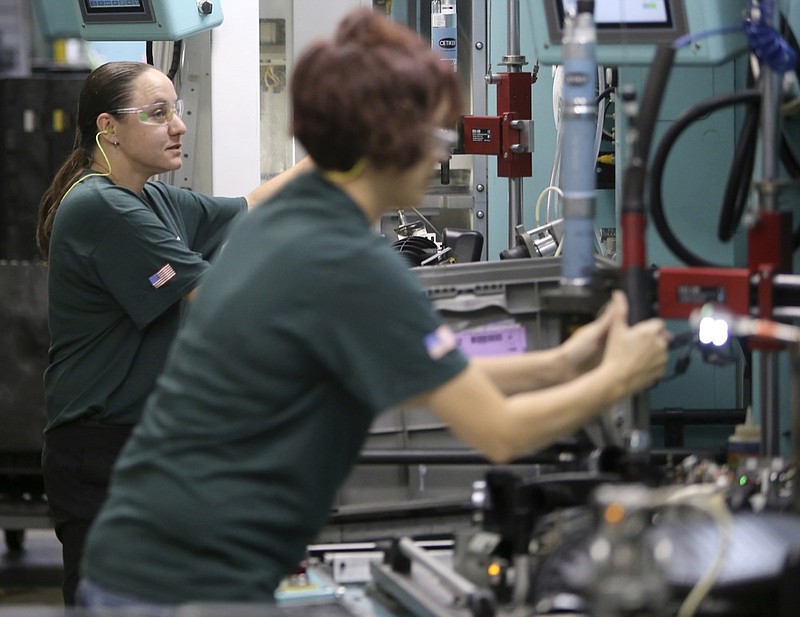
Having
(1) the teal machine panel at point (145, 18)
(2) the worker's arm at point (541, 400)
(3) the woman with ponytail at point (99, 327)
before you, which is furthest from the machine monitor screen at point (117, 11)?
(2) the worker's arm at point (541, 400)

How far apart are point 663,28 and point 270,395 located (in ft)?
3.94

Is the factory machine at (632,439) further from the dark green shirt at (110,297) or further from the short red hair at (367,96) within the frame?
the dark green shirt at (110,297)

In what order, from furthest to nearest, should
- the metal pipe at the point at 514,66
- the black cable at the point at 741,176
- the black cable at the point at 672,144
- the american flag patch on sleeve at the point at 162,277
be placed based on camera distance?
the metal pipe at the point at 514,66, the american flag patch on sleeve at the point at 162,277, the black cable at the point at 741,176, the black cable at the point at 672,144

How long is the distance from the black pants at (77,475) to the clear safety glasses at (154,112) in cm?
66

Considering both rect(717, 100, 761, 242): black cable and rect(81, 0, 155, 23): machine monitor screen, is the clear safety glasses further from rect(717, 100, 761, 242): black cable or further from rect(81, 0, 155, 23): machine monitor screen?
rect(717, 100, 761, 242): black cable

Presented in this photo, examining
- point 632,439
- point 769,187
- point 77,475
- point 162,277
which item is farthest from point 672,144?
point 77,475

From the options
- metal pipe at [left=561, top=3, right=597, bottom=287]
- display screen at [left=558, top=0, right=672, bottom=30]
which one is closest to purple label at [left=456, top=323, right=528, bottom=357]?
metal pipe at [left=561, top=3, right=597, bottom=287]

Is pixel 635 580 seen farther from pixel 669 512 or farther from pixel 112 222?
pixel 112 222

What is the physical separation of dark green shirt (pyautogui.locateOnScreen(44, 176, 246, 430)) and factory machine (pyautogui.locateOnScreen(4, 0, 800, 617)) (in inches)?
23.8

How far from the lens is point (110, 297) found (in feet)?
8.91

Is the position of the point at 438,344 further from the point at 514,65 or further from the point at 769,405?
the point at 514,65

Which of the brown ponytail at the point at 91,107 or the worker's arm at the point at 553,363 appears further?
the brown ponytail at the point at 91,107

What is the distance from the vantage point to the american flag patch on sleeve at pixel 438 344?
1471 millimetres

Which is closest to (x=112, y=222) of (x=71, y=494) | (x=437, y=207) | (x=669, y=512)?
(x=71, y=494)
